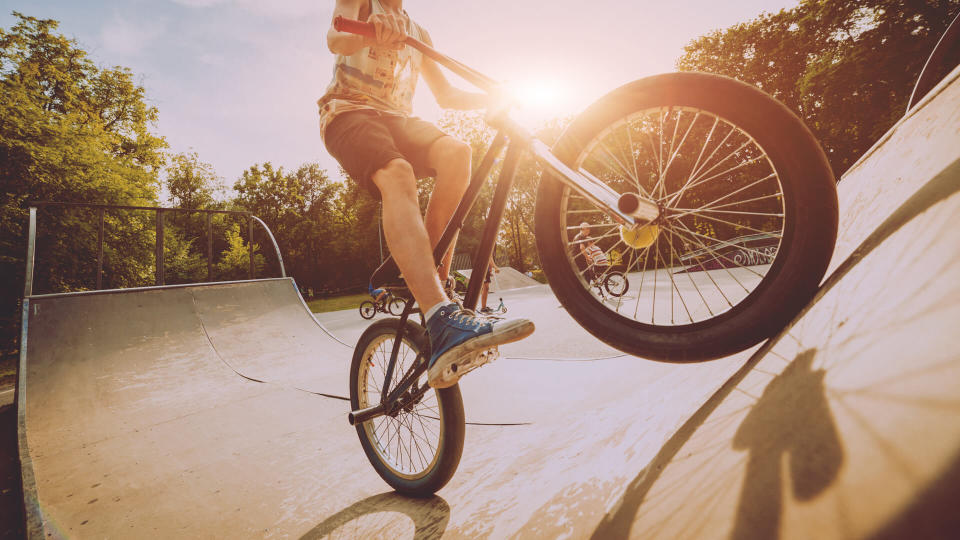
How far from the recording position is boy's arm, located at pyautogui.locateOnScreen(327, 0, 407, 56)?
1.51 metres

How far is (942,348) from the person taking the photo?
1.91 feet

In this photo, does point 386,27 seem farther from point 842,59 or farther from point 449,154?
point 842,59

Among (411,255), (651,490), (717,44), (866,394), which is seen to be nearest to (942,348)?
(866,394)

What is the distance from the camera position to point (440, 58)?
1674mm

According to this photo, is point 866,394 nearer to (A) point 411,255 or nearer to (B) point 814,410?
(B) point 814,410

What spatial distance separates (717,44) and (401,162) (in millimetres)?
31664

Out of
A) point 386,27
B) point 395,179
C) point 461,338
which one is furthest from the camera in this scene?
point 395,179

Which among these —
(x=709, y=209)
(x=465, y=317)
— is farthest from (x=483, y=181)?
(x=709, y=209)

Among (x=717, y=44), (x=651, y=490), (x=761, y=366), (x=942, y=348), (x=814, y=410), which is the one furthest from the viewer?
(x=717, y=44)

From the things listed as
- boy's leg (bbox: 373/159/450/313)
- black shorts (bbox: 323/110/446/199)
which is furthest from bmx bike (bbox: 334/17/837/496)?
black shorts (bbox: 323/110/446/199)

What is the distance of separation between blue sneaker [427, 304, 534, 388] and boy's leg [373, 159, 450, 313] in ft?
0.33

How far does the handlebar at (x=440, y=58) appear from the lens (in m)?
1.46

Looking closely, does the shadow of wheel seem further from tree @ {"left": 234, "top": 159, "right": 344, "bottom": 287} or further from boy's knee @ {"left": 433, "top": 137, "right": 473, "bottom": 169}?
tree @ {"left": 234, "top": 159, "right": 344, "bottom": 287}

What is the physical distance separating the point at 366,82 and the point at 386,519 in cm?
185
